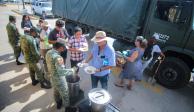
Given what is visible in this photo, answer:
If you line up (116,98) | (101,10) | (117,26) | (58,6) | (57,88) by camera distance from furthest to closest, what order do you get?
(58,6) → (101,10) → (117,26) → (116,98) → (57,88)

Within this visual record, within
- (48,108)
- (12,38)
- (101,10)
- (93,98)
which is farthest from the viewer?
(101,10)

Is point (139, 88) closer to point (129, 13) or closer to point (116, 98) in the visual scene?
point (116, 98)

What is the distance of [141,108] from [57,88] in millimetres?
2301

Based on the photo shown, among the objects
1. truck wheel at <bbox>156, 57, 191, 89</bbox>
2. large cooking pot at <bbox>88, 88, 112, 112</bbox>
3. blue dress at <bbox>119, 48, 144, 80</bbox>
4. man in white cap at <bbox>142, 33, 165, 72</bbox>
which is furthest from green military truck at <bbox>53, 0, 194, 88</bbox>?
large cooking pot at <bbox>88, 88, 112, 112</bbox>

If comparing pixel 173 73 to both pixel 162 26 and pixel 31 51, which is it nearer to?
pixel 162 26

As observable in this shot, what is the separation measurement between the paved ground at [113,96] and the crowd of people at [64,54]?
31cm

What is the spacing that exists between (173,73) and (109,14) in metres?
3.44

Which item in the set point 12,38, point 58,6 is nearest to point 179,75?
point 12,38

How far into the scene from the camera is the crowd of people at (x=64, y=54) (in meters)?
3.34

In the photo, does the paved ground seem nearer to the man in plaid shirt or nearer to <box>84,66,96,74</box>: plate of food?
the man in plaid shirt

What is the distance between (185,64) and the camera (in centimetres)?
507

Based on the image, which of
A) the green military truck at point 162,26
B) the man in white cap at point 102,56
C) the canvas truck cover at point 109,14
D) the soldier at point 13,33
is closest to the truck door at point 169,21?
the green military truck at point 162,26

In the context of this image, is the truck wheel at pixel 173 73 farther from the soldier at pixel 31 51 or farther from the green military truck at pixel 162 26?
the soldier at pixel 31 51

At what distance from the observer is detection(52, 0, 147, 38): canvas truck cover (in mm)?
5953
